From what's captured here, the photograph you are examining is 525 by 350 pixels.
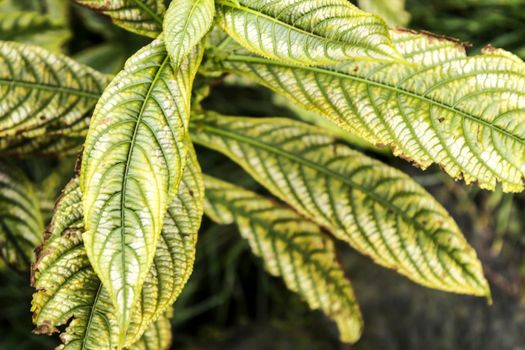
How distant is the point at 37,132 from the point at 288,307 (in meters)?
1.66

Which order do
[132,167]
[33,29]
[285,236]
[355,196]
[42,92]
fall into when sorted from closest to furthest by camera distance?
[132,167] → [42,92] → [355,196] → [285,236] → [33,29]

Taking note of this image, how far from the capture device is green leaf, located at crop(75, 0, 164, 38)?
1073mm

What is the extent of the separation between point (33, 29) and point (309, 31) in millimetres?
982

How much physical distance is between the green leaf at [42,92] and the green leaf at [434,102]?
0.37 m

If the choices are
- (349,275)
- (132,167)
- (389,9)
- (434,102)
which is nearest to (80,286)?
(132,167)

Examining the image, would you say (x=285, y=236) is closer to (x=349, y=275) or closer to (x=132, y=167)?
(x=132, y=167)

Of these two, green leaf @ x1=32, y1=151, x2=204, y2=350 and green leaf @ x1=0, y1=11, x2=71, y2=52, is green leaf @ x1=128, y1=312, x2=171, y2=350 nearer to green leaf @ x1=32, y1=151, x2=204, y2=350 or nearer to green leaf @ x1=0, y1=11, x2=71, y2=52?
green leaf @ x1=32, y1=151, x2=204, y2=350

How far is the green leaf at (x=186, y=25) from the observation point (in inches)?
35.3

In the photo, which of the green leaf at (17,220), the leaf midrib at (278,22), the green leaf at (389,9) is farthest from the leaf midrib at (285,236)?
the green leaf at (389,9)

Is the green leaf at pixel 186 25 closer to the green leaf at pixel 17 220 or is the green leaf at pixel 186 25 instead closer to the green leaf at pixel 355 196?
the green leaf at pixel 355 196

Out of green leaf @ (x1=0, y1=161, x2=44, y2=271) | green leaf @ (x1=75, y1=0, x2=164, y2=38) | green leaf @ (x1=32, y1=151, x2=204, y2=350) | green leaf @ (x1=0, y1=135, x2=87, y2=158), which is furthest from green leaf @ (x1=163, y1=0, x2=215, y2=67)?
green leaf @ (x1=0, y1=161, x2=44, y2=271)

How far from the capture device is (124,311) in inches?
31.7

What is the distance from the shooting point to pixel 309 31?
3.00ft

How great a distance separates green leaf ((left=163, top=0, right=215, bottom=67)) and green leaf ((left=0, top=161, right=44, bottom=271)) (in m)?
0.62
